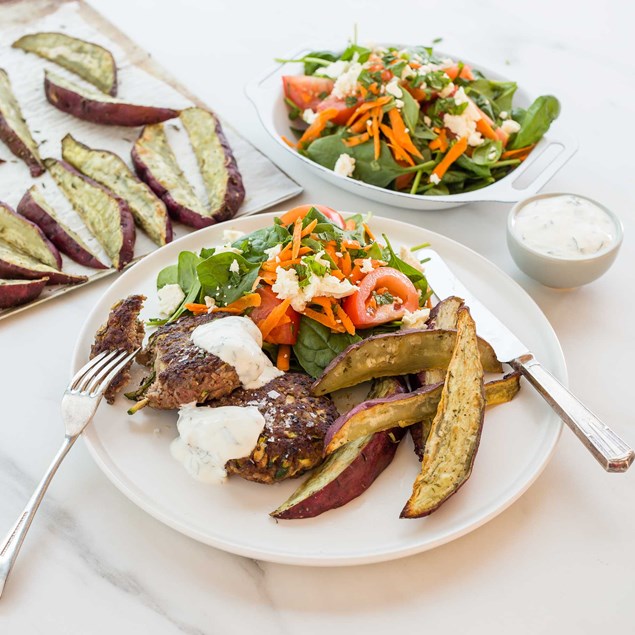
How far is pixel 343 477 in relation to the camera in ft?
6.63

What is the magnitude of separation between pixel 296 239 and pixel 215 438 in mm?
755

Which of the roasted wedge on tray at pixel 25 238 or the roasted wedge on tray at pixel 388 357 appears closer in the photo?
the roasted wedge on tray at pixel 388 357

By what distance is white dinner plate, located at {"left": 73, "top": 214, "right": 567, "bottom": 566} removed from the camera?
1.96 meters

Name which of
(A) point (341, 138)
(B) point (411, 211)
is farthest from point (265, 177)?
(B) point (411, 211)

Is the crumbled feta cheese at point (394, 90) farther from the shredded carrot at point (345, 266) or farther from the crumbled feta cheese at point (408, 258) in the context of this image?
the shredded carrot at point (345, 266)

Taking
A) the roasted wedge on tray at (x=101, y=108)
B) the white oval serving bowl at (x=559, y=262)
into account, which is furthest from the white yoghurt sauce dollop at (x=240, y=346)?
the roasted wedge on tray at (x=101, y=108)

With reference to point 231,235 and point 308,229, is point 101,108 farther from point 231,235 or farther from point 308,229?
point 308,229

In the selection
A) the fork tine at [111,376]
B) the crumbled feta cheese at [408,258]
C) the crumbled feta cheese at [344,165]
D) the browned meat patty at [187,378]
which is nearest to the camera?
the browned meat patty at [187,378]

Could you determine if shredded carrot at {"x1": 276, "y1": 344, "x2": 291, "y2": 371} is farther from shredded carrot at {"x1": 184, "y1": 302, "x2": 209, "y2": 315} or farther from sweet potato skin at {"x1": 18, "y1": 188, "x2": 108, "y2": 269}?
sweet potato skin at {"x1": 18, "y1": 188, "x2": 108, "y2": 269}

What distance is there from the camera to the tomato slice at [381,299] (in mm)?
2467

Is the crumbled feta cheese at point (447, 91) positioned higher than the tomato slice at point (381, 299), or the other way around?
the crumbled feta cheese at point (447, 91)

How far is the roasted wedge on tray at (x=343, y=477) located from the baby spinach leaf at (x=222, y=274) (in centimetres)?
68

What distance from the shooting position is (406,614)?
1.98 meters

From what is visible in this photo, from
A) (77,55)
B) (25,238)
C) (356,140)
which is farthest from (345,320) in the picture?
(77,55)
